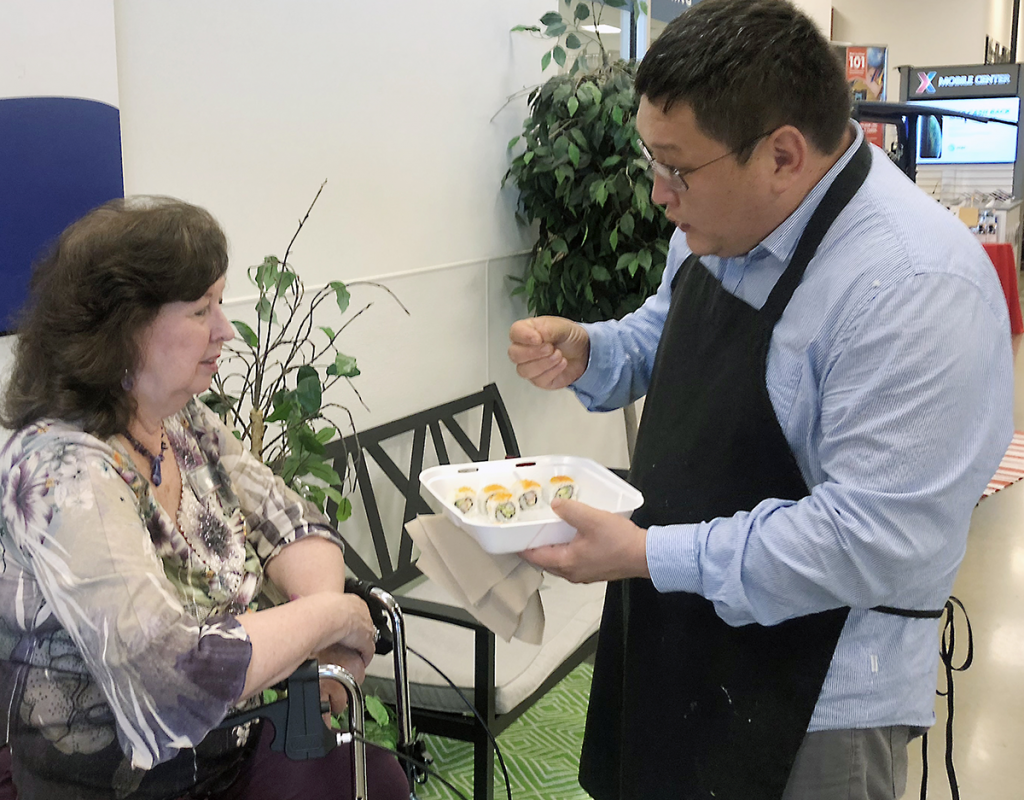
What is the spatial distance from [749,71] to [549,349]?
666mm

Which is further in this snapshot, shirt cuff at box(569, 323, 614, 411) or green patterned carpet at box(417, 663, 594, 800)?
green patterned carpet at box(417, 663, 594, 800)

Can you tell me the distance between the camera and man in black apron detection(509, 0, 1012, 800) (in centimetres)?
130

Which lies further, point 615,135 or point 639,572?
point 615,135

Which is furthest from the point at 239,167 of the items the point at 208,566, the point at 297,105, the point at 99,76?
the point at 208,566

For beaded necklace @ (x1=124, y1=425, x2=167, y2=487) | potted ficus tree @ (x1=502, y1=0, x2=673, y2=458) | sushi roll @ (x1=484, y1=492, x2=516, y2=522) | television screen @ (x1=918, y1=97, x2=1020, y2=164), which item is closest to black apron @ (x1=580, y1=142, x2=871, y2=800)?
sushi roll @ (x1=484, y1=492, x2=516, y2=522)

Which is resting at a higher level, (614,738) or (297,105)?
(297,105)

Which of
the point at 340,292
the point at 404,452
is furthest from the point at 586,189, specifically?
the point at 340,292

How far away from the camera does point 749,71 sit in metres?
1.31

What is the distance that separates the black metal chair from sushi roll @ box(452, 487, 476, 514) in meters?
0.66

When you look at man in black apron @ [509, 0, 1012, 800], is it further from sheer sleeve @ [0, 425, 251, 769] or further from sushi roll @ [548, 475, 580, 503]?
sheer sleeve @ [0, 425, 251, 769]

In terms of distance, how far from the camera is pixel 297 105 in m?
2.56

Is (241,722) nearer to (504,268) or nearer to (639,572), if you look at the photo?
(639,572)

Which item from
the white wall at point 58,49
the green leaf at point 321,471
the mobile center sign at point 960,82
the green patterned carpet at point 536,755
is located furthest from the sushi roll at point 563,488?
the mobile center sign at point 960,82

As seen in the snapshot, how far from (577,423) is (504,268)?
0.93 meters
